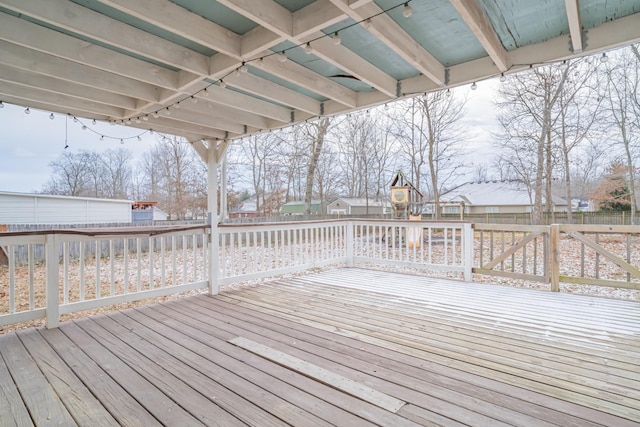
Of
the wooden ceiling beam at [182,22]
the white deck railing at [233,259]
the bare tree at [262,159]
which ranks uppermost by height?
the bare tree at [262,159]

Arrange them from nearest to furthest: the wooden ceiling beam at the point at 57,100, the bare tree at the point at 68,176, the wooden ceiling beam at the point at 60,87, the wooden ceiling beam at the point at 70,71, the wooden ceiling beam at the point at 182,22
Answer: the wooden ceiling beam at the point at 182,22, the wooden ceiling beam at the point at 70,71, the wooden ceiling beam at the point at 60,87, the wooden ceiling beam at the point at 57,100, the bare tree at the point at 68,176

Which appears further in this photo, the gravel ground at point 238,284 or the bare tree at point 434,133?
the bare tree at point 434,133

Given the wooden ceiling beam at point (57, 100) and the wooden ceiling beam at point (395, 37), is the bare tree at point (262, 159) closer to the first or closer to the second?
the wooden ceiling beam at point (57, 100)

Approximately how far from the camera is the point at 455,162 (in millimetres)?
15023

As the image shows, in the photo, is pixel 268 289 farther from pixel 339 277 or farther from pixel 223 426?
pixel 223 426

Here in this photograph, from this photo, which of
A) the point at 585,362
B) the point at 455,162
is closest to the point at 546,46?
the point at 585,362

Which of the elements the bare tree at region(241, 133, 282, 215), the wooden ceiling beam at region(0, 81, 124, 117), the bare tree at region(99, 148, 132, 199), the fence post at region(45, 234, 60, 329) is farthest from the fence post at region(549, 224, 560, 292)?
the bare tree at region(99, 148, 132, 199)

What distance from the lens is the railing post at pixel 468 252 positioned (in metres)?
4.53

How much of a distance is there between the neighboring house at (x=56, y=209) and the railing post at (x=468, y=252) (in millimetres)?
12245

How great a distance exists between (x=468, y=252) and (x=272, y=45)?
150 inches

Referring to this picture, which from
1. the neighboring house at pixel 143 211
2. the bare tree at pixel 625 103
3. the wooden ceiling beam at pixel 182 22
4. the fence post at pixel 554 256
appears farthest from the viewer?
the neighboring house at pixel 143 211

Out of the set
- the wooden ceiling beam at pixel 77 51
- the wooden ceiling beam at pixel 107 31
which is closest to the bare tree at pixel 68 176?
the wooden ceiling beam at pixel 77 51

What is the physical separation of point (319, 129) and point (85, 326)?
11.2 m

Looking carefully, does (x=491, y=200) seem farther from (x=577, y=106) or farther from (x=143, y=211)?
(x=143, y=211)
